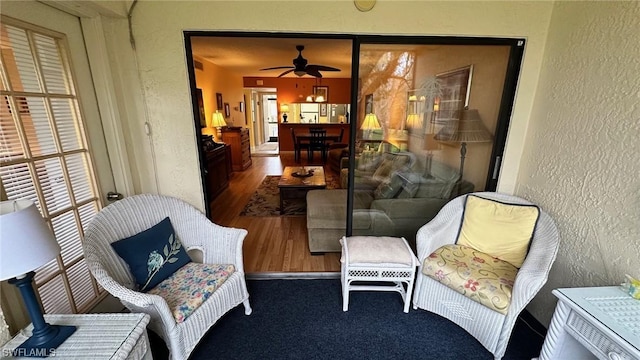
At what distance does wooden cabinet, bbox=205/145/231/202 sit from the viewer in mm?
4000

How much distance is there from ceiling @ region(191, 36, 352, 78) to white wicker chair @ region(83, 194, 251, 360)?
2.23m

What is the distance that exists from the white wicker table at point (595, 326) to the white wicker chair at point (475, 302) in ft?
0.49

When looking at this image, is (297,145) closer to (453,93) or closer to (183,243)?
(453,93)

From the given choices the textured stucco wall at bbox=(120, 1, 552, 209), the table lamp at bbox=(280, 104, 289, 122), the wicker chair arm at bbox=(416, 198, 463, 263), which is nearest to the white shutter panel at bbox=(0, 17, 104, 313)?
the textured stucco wall at bbox=(120, 1, 552, 209)

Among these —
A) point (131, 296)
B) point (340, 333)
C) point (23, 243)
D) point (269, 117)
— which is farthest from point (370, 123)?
point (269, 117)

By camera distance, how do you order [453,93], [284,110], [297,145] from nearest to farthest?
[453,93] → [297,145] → [284,110]

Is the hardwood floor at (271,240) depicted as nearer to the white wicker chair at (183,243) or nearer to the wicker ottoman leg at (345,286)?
the wicker ottoman leg at (345,286)

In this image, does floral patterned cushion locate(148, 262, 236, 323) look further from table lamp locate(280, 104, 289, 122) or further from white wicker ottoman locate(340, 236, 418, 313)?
table lamp locate(280, 104, 289, 122)

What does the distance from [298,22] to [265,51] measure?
9.91 feet

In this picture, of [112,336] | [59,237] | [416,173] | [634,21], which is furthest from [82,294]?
[634,21]

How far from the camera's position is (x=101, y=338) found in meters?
1.12

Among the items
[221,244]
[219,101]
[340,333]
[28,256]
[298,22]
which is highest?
[298,22]

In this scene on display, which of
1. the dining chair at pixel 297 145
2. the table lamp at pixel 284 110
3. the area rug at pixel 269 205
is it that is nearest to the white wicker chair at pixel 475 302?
the area rug at pixel 269 205

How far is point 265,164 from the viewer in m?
6.95
